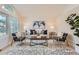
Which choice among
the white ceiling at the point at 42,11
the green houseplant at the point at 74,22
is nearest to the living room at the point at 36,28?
the white ceiling at the point at 42,11

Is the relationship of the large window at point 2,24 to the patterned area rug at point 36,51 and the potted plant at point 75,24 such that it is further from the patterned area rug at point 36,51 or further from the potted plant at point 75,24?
the potted plant at point 75,24

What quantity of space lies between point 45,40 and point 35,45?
41 cm

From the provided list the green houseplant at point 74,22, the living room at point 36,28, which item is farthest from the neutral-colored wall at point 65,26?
the green houseplant at point 74,22

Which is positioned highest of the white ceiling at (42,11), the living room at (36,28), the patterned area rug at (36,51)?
the white ceiling at (42,11)

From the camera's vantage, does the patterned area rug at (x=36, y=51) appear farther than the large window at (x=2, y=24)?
No

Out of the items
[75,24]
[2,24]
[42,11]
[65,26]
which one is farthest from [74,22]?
[2,24]

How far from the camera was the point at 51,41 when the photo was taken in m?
3.85

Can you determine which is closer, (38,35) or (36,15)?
(36,15)

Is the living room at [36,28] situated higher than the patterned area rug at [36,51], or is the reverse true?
the living room at [36,28]

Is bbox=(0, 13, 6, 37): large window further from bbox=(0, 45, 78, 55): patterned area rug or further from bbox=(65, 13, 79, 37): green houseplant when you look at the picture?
bbox=(65, 13, 79, 37): green houseplant

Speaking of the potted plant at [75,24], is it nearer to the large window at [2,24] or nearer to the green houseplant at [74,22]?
the green houseplant at [74,22]

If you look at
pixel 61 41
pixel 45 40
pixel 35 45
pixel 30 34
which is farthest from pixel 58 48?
pixel 30 34

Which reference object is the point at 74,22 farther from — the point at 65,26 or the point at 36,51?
the point at 36,51
